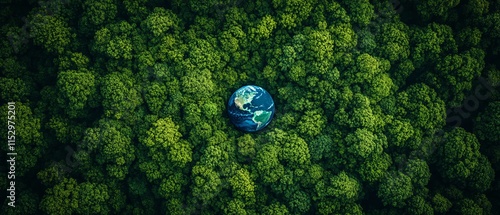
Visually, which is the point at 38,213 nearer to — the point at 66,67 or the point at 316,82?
the point at 66,67

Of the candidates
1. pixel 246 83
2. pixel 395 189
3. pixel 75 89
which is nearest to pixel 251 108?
pixel 246 83

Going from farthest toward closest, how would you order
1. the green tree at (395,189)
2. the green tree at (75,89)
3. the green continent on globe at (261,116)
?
the green tree at (395,189) < the green continent on globe at (261,116) < the green tree at (75,89)

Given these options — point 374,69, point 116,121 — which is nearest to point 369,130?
point 374,69

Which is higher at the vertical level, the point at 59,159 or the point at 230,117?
the point at 230,117

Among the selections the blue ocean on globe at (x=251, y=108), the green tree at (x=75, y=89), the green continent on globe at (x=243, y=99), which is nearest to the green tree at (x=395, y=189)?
the blue ocean on globe at (x=251, y=108)

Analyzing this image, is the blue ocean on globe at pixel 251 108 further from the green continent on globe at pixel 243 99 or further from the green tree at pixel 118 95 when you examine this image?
the green tree at pixel 118 95

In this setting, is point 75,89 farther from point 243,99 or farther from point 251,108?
point 251,108

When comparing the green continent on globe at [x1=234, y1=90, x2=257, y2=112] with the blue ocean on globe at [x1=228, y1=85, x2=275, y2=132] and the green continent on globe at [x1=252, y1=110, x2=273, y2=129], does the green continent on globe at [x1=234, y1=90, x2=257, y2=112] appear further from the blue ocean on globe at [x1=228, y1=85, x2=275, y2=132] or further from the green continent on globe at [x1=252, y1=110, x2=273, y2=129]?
the green continent on globe at [x1=252, y1=110, x2=273, y2=129]
